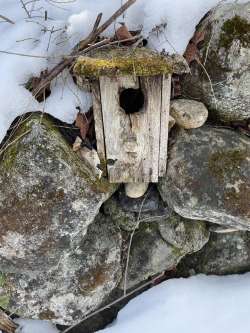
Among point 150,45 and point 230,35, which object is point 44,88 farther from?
point 230,35

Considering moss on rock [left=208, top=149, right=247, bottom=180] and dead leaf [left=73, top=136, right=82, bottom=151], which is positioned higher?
dead leaf [left=73, top=136, right=82, bottom=151]

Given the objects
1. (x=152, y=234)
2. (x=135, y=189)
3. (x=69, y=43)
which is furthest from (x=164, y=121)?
(x=152, y=234)

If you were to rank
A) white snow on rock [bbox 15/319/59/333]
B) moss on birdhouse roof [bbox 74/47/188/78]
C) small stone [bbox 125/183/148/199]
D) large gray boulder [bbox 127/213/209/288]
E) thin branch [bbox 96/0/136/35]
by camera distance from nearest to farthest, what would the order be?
moss on birdhouse roof [bbox 74/47/188/78]
thin branch [bbox 96/0/136/35]
small stone [bbox 125/183/148/199]
large gray boulder [bbox 127/213/209/288]
white snow on rock [bbox 15/319/59/333]

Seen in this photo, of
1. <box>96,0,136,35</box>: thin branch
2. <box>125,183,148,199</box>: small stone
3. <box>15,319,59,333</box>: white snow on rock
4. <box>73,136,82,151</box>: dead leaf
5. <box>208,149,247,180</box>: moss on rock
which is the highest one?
<box>96,0,136,35</box>: thin branch

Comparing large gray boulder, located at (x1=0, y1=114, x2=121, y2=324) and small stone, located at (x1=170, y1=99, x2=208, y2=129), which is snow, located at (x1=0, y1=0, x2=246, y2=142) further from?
small stone, located at (x1=170, y1=99, x2=208, y2=129)

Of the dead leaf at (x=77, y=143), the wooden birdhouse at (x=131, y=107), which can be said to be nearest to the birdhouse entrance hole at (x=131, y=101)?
the wooden birdhouse at (x=131, y=107)

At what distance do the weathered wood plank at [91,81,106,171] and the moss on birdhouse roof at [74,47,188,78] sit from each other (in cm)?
33

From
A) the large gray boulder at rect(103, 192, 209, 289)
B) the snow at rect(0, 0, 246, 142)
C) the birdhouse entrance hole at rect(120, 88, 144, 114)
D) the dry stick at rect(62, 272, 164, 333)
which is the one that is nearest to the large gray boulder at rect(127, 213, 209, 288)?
the large gray boulder at rect(103, 192, 209, 289)

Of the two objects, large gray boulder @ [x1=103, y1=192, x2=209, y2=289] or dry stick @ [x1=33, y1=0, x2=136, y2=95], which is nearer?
dry stick @ [x1=33, y1=0, x2=136, y2=95]

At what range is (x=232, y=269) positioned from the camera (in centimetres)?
387

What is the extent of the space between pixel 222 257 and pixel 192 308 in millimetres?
534

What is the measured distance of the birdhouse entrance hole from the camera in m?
2.62

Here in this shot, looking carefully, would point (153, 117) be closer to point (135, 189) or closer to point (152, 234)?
point (135, 189)

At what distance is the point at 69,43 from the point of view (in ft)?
8.97
